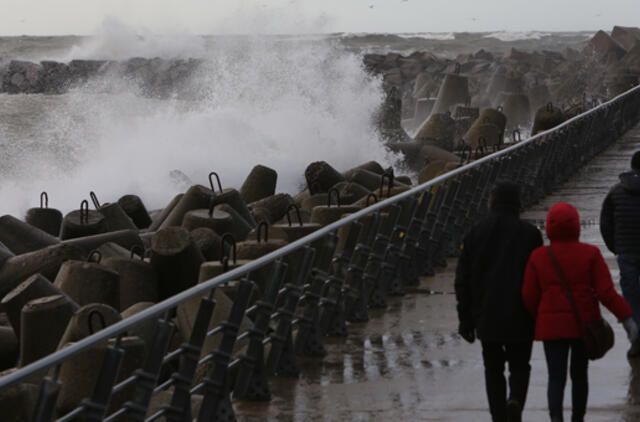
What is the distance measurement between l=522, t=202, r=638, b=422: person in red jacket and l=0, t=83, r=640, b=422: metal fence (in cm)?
141

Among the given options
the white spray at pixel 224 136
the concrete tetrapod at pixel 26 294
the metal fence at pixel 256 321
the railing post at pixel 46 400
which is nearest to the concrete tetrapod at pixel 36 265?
the concrete tetrapod at pixel 26 294

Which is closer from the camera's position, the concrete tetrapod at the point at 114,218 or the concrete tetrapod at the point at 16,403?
the concrete tetrapod at the point at 16,403

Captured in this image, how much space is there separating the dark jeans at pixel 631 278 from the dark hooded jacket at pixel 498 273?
171 centimetres

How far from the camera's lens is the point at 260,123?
42219 millimetres

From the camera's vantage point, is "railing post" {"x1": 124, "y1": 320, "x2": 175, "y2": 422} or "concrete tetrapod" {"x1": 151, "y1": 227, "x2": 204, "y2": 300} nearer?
"railing post" {"x1": 124, "y1": 320, "x2": 175, "y2": 422}

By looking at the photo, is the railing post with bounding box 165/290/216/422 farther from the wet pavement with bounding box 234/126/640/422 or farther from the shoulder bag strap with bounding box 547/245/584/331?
the shoulder bag strap with bounding box 547/245/584/331

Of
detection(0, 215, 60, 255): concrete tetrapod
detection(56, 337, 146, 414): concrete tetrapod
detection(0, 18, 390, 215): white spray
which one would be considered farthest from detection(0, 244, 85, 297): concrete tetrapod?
detection(0, 18, 390, 215): white spray

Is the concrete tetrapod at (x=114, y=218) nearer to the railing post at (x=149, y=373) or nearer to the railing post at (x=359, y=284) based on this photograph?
the railing post at (x=359, y=284)

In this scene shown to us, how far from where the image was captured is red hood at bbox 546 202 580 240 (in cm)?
502

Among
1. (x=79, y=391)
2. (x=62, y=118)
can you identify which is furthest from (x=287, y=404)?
(x=62, y=118)

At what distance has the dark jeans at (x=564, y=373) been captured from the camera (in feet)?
16.7

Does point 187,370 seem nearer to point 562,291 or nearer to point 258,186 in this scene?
point 562,291

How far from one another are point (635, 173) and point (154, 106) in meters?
64.1

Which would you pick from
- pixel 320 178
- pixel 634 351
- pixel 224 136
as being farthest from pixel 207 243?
pixel 224 136
